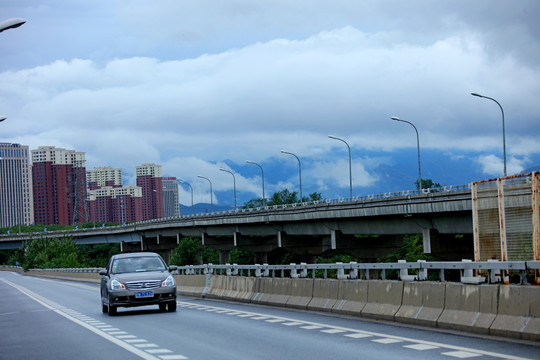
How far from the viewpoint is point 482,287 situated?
13609 mm

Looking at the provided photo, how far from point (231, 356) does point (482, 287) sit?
13.8 ft

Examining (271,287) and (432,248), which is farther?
(432,248)

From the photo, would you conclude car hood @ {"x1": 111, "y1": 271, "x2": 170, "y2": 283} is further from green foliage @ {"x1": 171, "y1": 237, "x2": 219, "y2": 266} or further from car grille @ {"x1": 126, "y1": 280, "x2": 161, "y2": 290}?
green foliage @ {"x1": 171, "y1": 237, "x2": 219, "y2": 266}

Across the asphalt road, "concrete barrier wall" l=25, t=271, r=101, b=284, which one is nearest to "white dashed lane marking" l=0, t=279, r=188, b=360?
the asphalt road

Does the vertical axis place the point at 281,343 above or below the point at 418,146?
below

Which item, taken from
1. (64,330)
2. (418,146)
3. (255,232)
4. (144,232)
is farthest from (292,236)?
(64,330)

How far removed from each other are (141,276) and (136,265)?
934mm

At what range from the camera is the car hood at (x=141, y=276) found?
22.5 metres

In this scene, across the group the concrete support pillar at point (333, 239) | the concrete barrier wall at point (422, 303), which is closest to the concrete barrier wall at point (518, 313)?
the concrete barrier wall at point (422, 303)

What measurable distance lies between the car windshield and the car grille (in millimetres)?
999

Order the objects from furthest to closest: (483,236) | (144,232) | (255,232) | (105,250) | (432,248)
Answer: (105,250) → (144,232) → (255,232) → (432,248) → (483,236)

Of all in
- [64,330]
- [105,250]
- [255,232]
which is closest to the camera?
[64,330]

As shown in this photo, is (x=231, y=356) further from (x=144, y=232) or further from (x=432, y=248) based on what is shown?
(x=144, y=232)

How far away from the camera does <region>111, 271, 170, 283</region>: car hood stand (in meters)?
22.5
